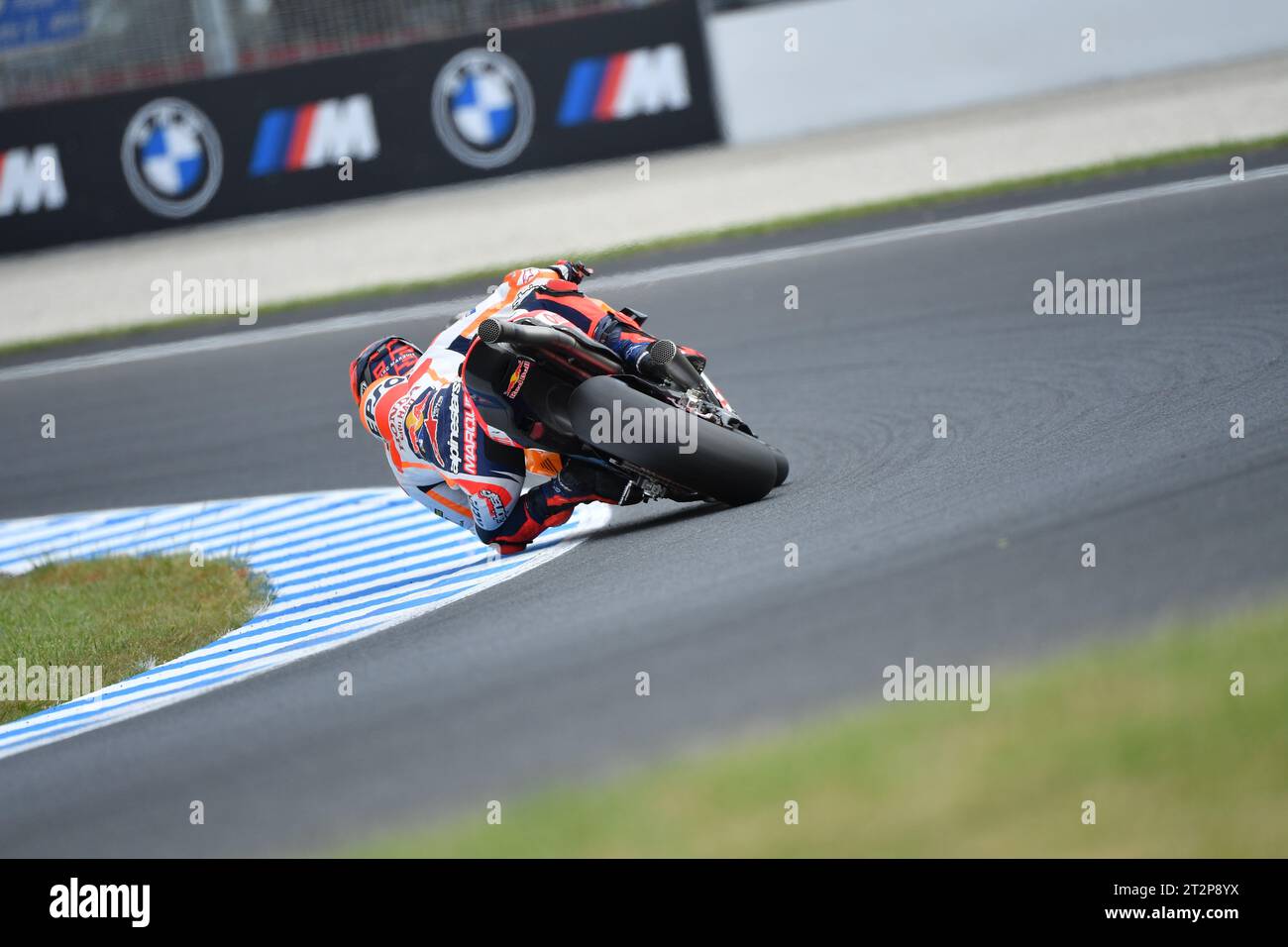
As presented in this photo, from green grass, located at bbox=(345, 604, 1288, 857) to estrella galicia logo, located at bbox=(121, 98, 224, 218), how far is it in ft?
51.4

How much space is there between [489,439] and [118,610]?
93.0 inches

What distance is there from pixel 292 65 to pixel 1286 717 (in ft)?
53.6

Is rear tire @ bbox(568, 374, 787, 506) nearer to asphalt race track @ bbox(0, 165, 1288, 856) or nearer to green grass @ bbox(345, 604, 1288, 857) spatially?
asphalt race track @ bbox(0, 165, 1288, 856)

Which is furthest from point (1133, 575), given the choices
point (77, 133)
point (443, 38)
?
A: point (77, 133)

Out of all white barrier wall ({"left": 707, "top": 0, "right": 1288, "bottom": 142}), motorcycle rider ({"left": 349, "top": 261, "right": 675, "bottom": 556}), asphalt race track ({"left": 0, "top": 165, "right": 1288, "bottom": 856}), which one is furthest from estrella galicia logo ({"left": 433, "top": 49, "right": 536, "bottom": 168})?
motorcycle rider ({"left": 349, "top": 261, "right": 675, "bottom": 556})

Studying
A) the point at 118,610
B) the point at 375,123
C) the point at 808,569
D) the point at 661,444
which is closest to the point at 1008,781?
the point at 808,569

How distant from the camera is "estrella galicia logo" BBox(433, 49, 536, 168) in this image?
58.9 feet

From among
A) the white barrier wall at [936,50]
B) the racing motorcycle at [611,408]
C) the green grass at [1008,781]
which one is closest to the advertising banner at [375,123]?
the white barrier wall at [936,50]

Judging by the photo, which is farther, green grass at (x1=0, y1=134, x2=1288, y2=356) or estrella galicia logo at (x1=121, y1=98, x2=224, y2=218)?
estrella galicia logo at (x1=121, y1=98, x2=224, y2=218)

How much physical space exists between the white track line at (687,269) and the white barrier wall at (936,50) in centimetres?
501

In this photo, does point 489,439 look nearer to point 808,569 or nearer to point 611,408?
point 611,408
